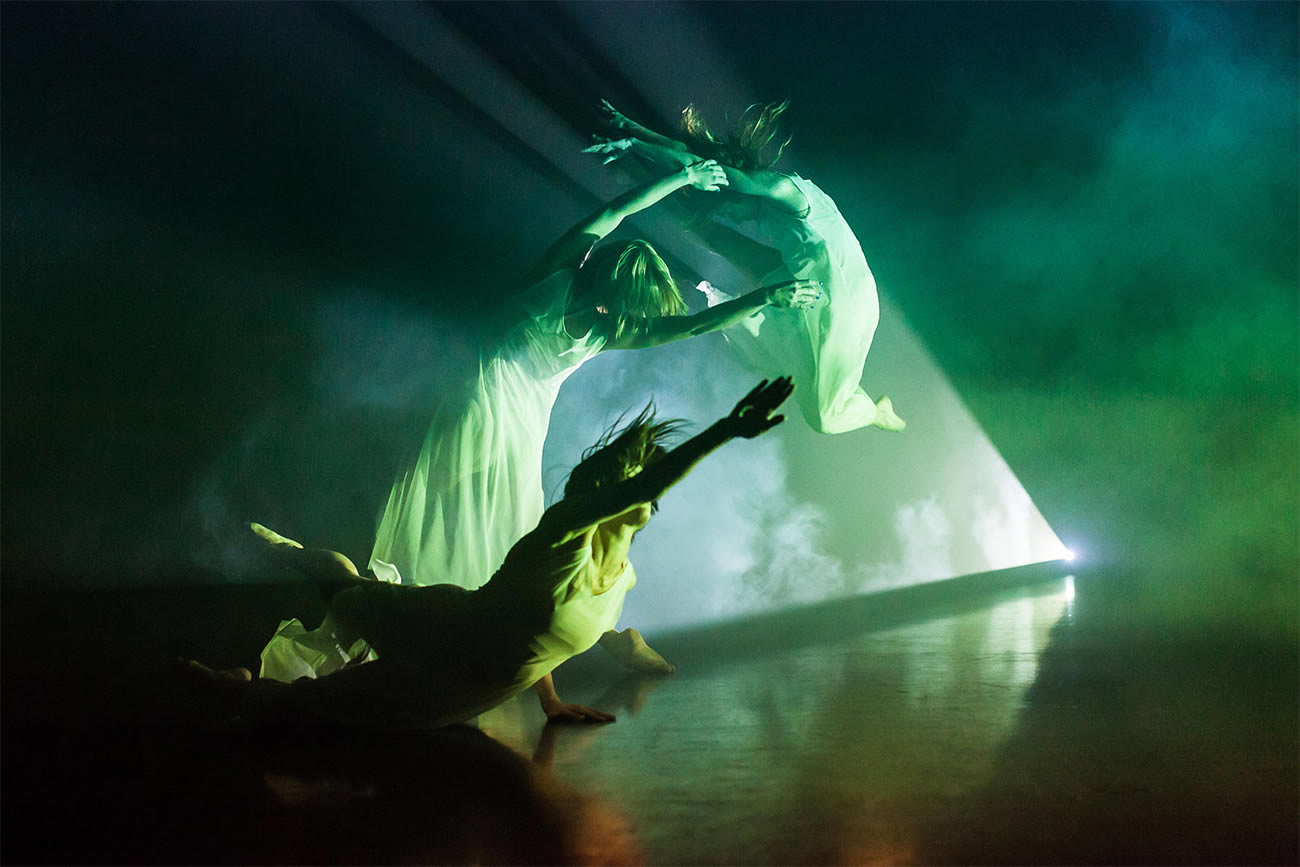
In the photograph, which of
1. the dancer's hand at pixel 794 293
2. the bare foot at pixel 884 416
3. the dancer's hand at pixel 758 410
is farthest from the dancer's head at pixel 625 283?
Answer: the bare foot at pixel 884 416

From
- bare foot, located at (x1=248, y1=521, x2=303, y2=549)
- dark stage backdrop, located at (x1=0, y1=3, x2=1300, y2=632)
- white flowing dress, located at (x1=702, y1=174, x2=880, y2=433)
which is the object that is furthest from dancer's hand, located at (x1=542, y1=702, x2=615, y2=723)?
white flowing dress, located at (x1=702, y1=174, x2=880, y2=433)

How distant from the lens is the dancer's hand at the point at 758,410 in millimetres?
1183

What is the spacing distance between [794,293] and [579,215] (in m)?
1.01

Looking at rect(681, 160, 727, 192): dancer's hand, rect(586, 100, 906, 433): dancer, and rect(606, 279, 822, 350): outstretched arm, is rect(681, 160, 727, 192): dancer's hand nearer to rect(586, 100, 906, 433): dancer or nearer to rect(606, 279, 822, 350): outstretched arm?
rect(586, 100, 906, 433): dancer

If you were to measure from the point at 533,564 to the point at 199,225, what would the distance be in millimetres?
1682

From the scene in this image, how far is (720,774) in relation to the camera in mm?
1170

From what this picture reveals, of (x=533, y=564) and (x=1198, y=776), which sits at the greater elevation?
(x=533, y=564)

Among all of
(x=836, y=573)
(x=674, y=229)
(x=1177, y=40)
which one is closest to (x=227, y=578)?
(x=674, y=229)

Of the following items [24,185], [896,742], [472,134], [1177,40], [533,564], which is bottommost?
[896,742]

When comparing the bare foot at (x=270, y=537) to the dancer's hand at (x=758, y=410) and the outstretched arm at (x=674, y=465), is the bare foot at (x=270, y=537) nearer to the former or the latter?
the outstretched arm at (x=674, y=465)

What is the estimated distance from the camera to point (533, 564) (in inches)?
50.8

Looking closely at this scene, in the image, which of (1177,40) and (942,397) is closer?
(1177,40)

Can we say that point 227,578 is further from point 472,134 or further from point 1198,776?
point 1198,776

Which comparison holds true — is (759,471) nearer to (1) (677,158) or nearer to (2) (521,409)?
(1) (677,158)
